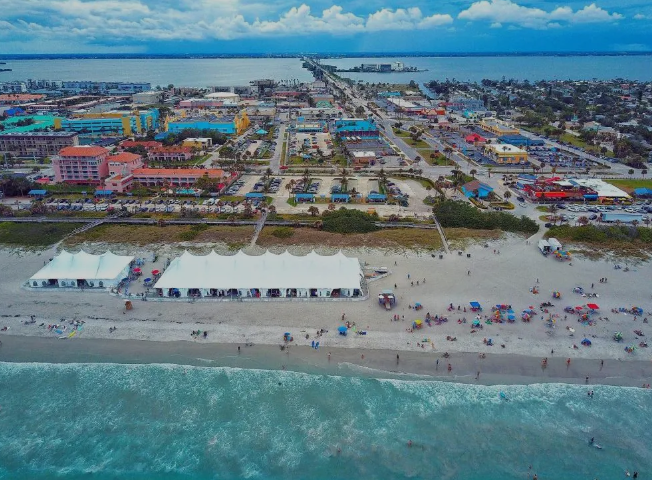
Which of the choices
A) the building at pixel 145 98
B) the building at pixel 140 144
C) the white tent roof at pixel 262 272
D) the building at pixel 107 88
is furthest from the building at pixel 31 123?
the white tent roof at pixel 262 272

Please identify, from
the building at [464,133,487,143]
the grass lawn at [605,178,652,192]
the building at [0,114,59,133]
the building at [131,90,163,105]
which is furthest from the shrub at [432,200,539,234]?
the building at [131,90,163,105]

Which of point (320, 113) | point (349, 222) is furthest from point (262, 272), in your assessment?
point (320, 113)

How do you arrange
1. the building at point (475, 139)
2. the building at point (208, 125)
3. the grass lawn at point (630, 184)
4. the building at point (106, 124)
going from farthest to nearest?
the building at point (106, 124) → the building at point (208, 125) → the building at point (475, 139) → the grass lawn at point (630, 184)

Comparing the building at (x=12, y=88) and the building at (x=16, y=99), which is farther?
the building at (x=12, y=88)

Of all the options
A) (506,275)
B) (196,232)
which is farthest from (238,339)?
(506,275)

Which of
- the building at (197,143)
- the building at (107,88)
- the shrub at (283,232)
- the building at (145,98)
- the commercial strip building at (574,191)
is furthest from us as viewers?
the building at (107,88)

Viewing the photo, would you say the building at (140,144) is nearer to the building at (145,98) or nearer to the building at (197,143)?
the building at (197,143)

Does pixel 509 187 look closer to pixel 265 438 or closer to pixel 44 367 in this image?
pixel 265 438

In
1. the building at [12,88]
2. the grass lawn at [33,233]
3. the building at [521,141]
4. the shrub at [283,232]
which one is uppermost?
the building at [521,141]
